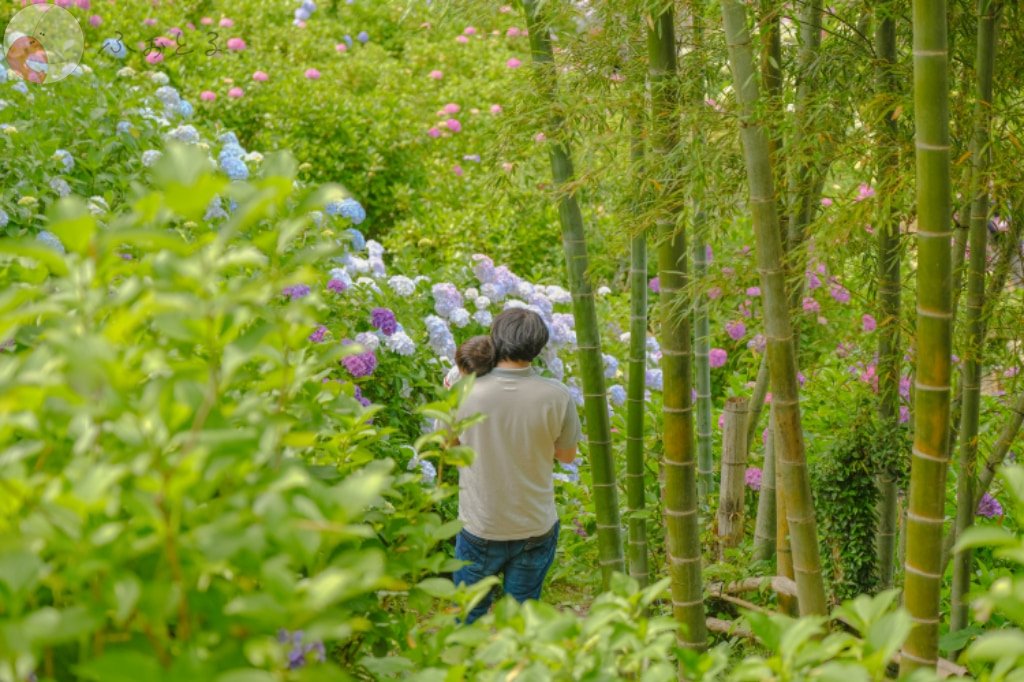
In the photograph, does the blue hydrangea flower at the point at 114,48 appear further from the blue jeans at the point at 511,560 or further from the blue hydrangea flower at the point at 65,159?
the blue jeans at the point at 511,560

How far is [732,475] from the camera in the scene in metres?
3.54

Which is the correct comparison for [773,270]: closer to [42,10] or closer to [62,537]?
[62,537]

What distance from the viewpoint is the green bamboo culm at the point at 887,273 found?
2377 millimetres

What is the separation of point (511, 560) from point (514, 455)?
29cm

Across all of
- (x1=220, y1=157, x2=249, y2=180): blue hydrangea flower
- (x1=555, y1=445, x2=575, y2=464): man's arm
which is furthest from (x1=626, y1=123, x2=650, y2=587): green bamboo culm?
(x1=220, y1=157, x2=249, y2=180): blue hydrangea flower

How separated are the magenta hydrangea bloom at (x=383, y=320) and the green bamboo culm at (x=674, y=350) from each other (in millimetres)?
1184

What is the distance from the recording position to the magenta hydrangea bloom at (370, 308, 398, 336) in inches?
137

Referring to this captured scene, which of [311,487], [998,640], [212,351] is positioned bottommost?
[998,640]

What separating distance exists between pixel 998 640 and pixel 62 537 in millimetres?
703

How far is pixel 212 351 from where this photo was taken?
978mm

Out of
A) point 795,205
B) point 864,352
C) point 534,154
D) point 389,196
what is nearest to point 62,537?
point 534,154

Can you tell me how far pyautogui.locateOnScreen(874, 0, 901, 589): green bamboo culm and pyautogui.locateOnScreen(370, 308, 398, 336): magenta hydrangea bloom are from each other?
56.4 inches

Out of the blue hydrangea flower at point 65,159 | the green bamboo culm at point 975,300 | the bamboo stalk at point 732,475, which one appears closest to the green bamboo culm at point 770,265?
the green bamboo culm at point 975,300

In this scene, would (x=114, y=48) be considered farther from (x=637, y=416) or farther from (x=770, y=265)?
(x=770, y=265)
